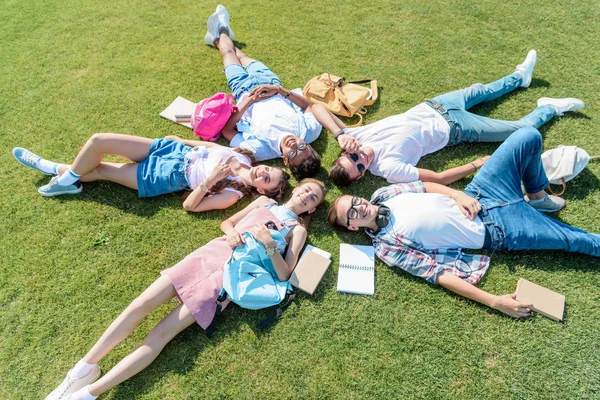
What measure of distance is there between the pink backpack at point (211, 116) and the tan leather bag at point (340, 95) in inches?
52.5

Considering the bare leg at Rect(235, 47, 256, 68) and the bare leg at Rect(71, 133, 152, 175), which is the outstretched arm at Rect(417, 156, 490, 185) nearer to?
the bare leg at Rect(235, 47, 256, 68)

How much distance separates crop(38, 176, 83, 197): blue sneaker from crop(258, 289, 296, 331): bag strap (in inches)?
127

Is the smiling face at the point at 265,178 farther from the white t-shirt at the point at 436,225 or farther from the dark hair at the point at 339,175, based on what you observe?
the white t-shirt at the point at 436,225

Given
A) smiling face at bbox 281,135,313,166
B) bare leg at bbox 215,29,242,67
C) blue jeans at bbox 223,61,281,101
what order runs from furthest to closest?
bare leg at bbox 215,29,242,67
blue jeans at bbox 223,61,281,101
smiling face at bbox 281,135,313,166

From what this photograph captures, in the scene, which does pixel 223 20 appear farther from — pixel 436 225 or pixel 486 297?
pixel 486 297

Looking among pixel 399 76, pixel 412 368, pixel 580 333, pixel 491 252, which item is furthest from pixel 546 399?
pixel 399 76

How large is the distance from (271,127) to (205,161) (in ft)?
3.48

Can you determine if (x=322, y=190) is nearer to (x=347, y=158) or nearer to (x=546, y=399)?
(x=347, y=158)

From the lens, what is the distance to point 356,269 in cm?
418

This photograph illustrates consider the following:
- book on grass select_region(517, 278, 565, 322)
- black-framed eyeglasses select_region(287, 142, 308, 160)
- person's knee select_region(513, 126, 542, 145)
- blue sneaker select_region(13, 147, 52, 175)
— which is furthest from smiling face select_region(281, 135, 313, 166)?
blue sneaker select_region(13, 147, 52, 175)

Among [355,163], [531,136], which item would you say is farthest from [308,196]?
[531,136]

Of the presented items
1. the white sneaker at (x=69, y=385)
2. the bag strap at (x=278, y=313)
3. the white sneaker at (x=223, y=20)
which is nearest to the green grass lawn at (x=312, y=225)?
the bag strap at (x=278, y=313)

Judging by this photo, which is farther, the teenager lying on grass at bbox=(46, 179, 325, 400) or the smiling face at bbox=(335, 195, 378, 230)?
the smiling face at bbox=(335, 195, 378, 230)

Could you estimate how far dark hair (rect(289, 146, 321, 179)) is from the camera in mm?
4695
